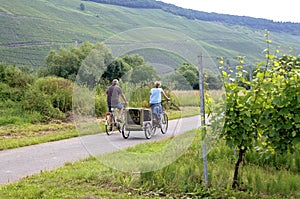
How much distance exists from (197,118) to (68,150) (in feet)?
14.8

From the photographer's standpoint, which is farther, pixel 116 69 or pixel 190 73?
pixel 116 69

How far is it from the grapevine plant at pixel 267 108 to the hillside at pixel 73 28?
1219 inches

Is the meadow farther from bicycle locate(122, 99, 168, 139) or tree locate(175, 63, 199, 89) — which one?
bicycle locate(122, 99, 168, 139)

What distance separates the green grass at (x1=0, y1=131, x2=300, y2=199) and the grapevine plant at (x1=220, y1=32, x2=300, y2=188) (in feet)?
1.77

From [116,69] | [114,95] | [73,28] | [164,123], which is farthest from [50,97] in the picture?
[73,28]

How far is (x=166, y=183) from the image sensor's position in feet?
20.3

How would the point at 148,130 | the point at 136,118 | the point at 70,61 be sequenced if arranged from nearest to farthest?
the point at 136,118, the point at 148,130, the point at 70,61

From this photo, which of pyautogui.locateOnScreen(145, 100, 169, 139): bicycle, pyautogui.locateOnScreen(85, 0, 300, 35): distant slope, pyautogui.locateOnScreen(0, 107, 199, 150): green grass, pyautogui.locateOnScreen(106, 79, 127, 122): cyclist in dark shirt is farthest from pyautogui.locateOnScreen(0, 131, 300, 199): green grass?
pyautogui.locateOnScreen(85, 0, 300, 35): distant slope

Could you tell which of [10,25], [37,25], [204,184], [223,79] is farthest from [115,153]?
[37,25]

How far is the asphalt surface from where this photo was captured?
716 cm

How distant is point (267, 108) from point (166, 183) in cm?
182

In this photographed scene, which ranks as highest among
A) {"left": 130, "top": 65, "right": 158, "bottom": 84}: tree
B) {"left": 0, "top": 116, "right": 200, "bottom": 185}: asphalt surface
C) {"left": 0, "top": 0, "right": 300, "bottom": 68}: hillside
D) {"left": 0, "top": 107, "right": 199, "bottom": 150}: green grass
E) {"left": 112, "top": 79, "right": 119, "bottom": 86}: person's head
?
{"left": 0, "top": 0, "right": 300, "bottom": 68}: hillside

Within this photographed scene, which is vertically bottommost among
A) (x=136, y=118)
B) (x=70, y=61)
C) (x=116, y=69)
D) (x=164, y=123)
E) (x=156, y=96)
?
(x=164, y=123)

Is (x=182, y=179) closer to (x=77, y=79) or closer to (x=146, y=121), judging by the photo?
(x=77, y=79)
